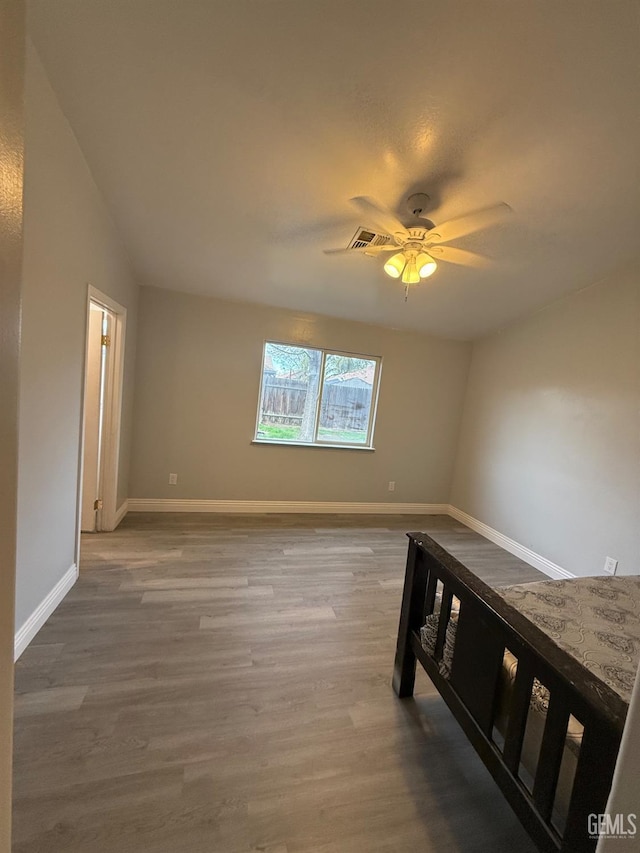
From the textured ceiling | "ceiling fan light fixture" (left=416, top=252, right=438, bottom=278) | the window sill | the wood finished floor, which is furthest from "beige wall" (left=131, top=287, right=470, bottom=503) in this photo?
"ceiling fan light fixture" (left=416, top=252, right=438, bottom=278)

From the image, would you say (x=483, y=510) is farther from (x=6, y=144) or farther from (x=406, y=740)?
(x=6, y=144)

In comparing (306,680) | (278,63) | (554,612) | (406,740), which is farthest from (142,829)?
(278,63)

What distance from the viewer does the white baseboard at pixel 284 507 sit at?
12.5 feet

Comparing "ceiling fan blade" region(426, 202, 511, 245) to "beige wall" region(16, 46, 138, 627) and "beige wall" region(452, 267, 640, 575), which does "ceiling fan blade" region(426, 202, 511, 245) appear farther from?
"beige wall" region(16, 46, 138, 627)

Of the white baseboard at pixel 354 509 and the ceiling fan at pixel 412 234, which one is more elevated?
the ceiling fan at pixel 412 234

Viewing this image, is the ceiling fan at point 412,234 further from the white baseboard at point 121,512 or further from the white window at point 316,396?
the white baseboard at point 121,512

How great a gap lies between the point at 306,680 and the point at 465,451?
356cm

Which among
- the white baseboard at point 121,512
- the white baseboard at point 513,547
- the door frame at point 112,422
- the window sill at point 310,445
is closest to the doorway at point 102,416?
the door frame at point 112,422

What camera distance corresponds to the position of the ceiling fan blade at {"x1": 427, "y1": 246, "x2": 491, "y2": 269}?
2410mm

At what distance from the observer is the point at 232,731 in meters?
1.48

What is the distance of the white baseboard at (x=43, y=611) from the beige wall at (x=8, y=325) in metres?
1.21

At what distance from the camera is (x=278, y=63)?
1.48 meters

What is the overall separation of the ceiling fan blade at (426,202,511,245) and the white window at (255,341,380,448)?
212 cm

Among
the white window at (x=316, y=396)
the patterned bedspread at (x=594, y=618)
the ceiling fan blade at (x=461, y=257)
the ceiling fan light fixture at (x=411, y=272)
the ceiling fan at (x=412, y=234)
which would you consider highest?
the ceiling fan blade at (x=461, y=257)
